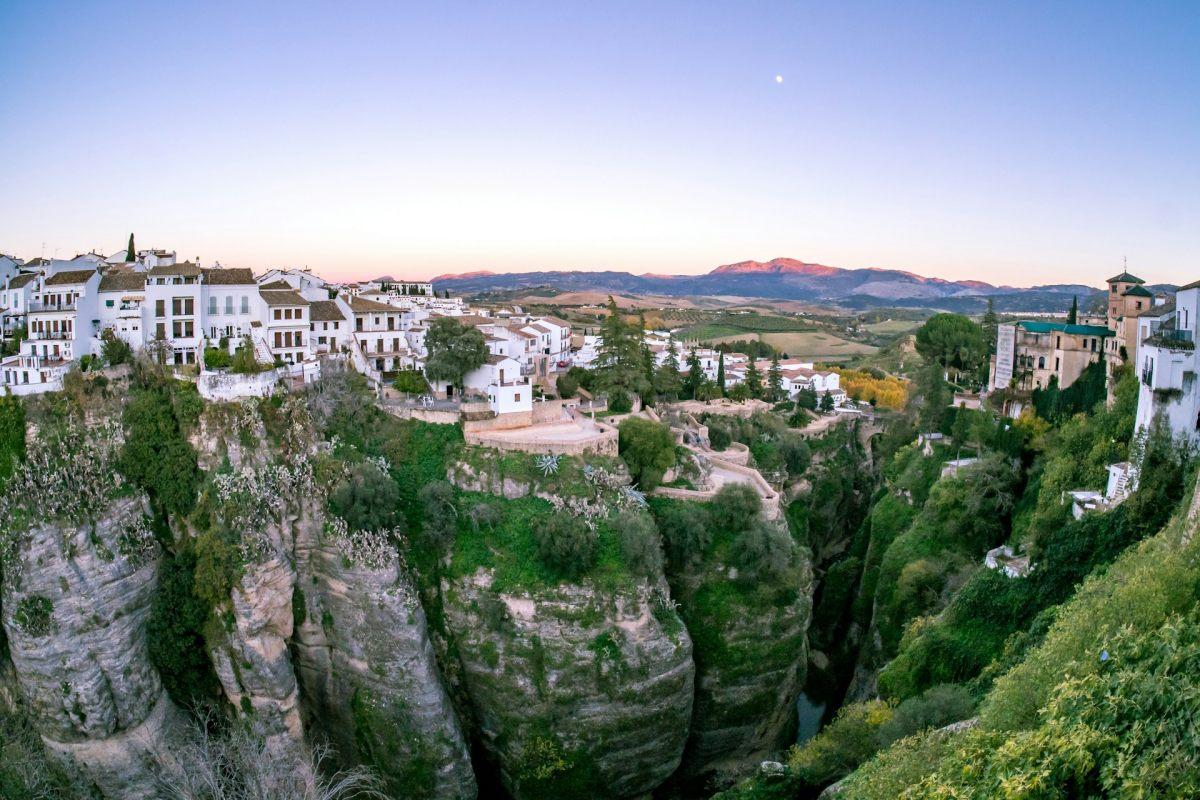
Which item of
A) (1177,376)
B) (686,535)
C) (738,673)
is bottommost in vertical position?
(738,673)

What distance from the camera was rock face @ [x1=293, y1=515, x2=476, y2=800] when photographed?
30.8 metres

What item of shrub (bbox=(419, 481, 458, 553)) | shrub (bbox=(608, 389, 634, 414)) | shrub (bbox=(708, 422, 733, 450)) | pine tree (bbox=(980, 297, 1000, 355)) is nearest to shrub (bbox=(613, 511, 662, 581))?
shrub (bbox=(419, 481, 458, 553))

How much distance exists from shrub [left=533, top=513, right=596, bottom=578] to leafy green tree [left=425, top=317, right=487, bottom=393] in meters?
11.3

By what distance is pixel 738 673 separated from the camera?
33.6m

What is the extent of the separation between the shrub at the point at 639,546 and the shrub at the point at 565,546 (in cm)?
123

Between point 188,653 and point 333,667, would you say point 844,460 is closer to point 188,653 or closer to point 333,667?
point 333,667

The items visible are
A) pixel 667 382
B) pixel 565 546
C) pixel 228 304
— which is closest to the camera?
pixel 565 546

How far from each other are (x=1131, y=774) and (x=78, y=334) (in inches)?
1620

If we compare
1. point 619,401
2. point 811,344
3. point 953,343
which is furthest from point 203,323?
point 811,344

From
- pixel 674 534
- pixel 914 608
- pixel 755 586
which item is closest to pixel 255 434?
pixel 674 534

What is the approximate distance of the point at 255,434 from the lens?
108 feet

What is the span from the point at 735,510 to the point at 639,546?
18.6ft

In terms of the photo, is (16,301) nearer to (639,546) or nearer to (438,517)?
(438,517)

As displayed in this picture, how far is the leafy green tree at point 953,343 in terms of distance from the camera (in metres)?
59.5
